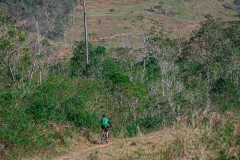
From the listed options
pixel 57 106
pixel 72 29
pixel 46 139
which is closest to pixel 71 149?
pixel 46 139

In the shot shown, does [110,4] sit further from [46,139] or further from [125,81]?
[46,139]

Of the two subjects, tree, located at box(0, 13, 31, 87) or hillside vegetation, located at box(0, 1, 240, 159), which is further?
tree, located at box(0, 13, 31, 87)

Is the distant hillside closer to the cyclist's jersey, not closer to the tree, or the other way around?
the tree

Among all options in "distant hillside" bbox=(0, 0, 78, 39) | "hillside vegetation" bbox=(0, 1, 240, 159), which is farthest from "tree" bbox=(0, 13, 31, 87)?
"distant hillside" bbox=(0, 0, 78, 39)

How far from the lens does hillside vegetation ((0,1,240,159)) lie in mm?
7754

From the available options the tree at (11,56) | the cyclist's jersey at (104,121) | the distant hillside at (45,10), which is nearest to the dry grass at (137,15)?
Result: the distant hillside at (45,10)

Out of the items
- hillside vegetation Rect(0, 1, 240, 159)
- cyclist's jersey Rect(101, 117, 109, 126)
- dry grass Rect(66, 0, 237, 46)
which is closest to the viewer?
hillside vegetation Rect(0, 1, 240, 159)

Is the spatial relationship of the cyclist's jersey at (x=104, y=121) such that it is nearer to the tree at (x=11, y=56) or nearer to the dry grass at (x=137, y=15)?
the tree at (x=11, y=56)

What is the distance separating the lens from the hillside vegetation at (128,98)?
775 cm

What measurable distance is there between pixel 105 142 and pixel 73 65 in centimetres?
1465

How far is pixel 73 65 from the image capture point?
29.6 metres

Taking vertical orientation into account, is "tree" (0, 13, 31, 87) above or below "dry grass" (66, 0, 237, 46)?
above

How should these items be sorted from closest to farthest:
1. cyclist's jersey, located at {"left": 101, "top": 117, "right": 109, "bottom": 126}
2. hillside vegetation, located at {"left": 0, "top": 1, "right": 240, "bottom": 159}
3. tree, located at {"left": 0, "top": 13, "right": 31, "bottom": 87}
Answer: hillside vegetation, located at {"left": 0, "top": 1, "right": 240, "bottom": 159} < cyclist's jersey, located at {"left": 101, "top": 117, "right": 109, "bottom": 126} < tree, located at {"left": 0, "top": 13, "right": 31, "bottom": 87}

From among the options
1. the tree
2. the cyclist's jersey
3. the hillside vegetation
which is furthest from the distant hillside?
the cyclist's jersey
